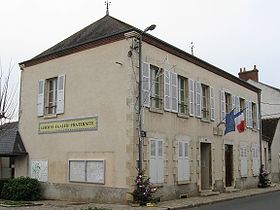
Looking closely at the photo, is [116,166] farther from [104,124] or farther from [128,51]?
[128,51]

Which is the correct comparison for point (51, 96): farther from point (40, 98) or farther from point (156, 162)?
point (156, 162)

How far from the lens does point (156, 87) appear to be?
1566 cm

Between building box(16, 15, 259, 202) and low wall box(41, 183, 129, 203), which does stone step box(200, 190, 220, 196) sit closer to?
building box(16, 15, 259, 202)

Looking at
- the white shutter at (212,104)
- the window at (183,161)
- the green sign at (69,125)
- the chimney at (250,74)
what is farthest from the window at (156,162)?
the chimney at (250,74)

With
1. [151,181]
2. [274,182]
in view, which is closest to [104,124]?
[151,181]

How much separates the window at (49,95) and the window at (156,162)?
Result: 442cm

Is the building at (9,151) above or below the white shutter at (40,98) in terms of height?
below

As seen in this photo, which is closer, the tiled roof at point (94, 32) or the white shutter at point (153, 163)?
the white shutter at point (153, 163)

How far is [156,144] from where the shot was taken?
14953 millimetres

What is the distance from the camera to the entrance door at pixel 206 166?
18.5 metres

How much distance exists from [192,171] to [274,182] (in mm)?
12998

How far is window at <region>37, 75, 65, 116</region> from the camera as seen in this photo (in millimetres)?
16672

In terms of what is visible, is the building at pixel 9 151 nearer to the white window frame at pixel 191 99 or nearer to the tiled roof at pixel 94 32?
the tiled roof at pixel 94 32

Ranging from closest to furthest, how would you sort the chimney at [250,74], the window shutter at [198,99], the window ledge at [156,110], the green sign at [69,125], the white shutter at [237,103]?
the window ledge at [156,110] < the green sign at [69,125] < the window shutter at [198,99] < the white shutter at [237,103] < the chimney at [250,74]
